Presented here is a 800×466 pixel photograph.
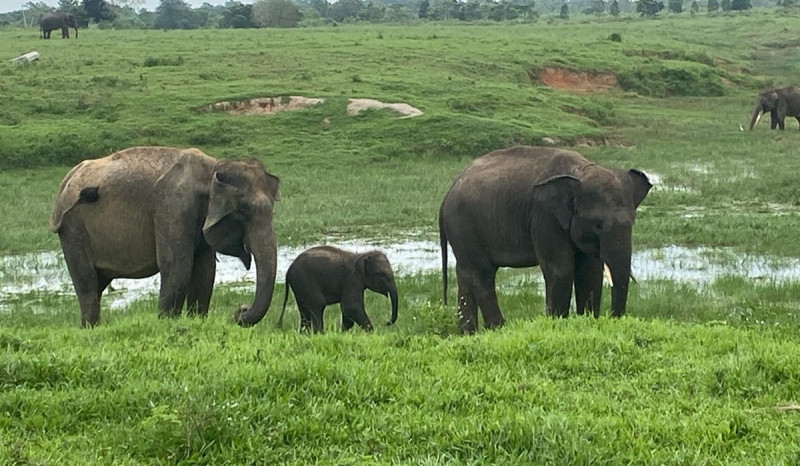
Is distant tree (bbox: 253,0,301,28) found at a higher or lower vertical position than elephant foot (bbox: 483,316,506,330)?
higher

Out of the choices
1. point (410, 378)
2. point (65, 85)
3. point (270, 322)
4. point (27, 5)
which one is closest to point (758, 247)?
point (270, 322)

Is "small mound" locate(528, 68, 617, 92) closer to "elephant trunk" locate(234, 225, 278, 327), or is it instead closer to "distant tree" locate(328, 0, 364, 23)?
"elephant trunk" locate(234, 225, 278, 327)

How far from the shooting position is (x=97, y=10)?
68.8m

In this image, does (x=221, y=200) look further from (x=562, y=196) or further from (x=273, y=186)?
(x=562, y=196)

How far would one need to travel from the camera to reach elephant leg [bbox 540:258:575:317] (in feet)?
31.8

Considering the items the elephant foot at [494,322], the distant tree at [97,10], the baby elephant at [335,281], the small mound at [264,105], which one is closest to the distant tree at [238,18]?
the distant tree at [97,10]

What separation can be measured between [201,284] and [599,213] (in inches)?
146

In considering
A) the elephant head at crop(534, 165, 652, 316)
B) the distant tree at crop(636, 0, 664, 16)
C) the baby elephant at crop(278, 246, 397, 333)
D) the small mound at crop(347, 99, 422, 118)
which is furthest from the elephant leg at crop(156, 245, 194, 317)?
the distant tree at crop(636, 0, 664, 16)

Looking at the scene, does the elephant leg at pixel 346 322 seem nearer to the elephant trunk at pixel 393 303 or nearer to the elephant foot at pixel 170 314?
the elephant trunk at pixel 393 303

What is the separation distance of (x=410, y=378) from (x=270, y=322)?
16.6 feet

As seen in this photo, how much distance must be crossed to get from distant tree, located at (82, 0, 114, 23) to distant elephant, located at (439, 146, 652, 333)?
62.2 metres

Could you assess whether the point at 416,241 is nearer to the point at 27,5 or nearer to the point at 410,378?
the point at 410,378

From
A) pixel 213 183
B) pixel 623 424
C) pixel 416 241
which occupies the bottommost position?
pixel 416 241

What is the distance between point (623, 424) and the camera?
5707 mm
